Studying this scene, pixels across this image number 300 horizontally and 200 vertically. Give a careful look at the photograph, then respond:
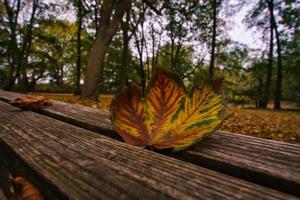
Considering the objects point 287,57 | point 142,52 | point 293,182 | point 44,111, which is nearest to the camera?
point 293,182

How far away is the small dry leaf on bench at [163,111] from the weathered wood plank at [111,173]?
0.22ft

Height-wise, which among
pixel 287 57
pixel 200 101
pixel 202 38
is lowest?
pixel 200 101

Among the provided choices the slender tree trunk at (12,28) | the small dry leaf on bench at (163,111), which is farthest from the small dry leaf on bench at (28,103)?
the slender tree trunk at (12,28)

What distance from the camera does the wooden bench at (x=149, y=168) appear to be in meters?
0.40

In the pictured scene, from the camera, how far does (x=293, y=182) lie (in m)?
A: 0.44

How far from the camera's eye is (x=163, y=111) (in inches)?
28.0

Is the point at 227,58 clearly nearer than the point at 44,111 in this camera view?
No

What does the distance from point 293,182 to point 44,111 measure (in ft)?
4.10

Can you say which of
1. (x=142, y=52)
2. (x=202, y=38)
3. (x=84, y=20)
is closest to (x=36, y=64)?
(x=84, y=20)

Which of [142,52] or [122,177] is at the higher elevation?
[142,52]

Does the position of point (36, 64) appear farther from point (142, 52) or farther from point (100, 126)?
point (100, 126)

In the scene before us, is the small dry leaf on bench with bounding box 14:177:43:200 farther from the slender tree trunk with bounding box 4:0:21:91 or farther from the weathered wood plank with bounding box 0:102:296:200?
the slender tree trunk with bounding box 4:0:21:91

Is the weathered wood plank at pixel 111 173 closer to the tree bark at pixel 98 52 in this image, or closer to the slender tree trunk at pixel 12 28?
the tree bark at pixel 98 52

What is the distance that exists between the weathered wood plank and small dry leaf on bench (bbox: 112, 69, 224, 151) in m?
0.07
